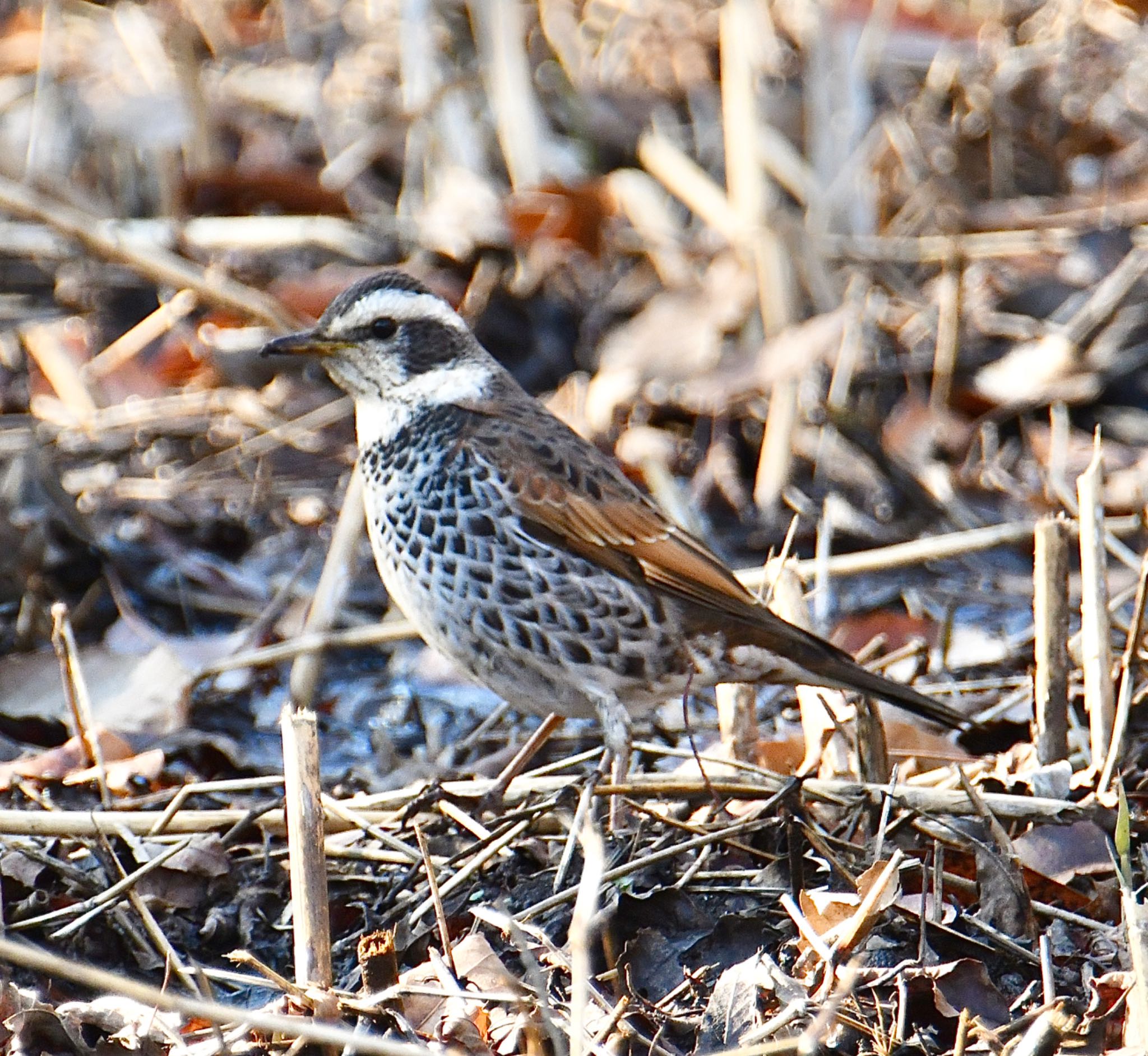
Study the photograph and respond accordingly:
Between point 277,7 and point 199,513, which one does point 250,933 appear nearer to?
point 199,513

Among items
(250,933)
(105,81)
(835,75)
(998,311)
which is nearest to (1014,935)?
(250,933)

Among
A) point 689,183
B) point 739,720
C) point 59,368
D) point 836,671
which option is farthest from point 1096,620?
point 59,368

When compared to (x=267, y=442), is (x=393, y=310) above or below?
above

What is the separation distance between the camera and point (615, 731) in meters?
4.77

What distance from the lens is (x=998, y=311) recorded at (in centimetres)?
782

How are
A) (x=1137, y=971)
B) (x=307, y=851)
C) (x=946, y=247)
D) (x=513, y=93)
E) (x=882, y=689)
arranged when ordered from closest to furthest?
(x=1137, y=971) → (x=307, y=851) → (x=882, y=689) → (x=946, y=247) → (x=513, y=93)

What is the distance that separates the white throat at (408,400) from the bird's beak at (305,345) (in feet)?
0.61

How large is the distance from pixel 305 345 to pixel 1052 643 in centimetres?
237

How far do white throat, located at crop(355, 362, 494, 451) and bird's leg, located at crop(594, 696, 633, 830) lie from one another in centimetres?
104

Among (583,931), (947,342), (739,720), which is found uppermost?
(583,931)

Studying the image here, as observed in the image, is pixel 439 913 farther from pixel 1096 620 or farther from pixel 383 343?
pixel 383 343

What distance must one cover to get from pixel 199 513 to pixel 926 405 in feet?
10.3

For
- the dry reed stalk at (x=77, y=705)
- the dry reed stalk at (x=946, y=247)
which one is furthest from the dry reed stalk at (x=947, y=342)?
the dry reed stalk at (x=77, y=705)

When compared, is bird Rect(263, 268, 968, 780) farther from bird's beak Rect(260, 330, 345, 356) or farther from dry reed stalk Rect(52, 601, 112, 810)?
dry reed stalk Rect(52, 601, 112, 810)
